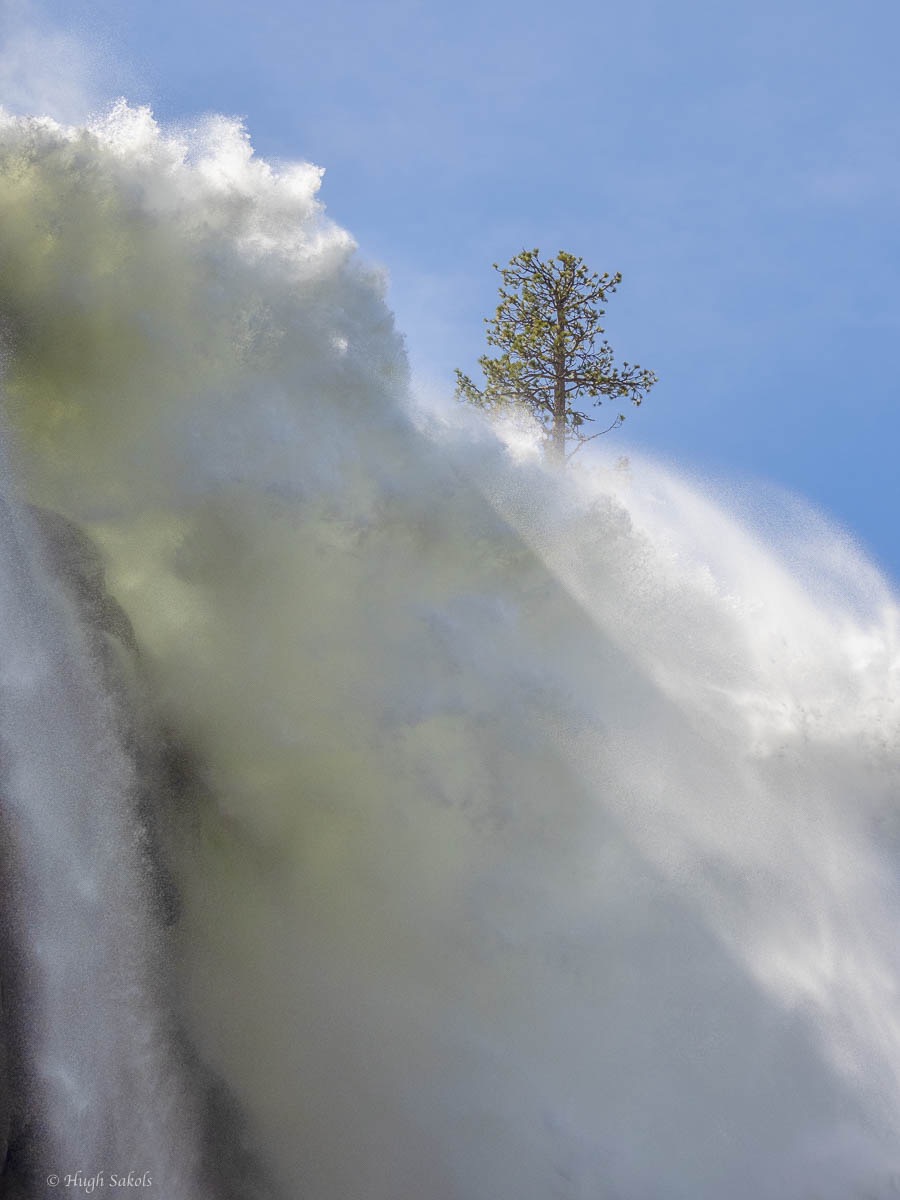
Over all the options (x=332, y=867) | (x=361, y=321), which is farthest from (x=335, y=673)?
(x=361, y=321)

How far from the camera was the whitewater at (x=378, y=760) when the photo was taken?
13.8 metres

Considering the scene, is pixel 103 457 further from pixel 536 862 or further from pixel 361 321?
pixel 536 862

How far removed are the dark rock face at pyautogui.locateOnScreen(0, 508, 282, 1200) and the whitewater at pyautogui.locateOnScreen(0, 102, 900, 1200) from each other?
72 millimetres

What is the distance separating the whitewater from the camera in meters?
13.8

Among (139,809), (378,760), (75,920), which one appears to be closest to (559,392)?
(378,760)

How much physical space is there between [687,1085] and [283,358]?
13.6 meters

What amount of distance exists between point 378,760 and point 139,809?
3.88 meters

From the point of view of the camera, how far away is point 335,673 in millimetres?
16016

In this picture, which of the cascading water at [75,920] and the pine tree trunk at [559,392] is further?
the pine tree trunk at [559,392]

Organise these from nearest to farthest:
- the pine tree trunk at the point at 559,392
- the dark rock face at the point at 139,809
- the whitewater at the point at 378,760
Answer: the dark rock face at the point at 139,809 < the whitewater at the point at 378,760 < the pine tree trunk at the point at 559,392

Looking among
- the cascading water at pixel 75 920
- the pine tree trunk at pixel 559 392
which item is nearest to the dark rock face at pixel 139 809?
the cascading water at pixel 75 920

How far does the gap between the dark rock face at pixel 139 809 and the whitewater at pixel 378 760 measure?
72mm

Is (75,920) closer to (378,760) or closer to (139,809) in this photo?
(139,809)

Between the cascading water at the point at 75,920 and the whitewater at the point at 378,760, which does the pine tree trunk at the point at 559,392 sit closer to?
the whitewater at the point at 378,760
